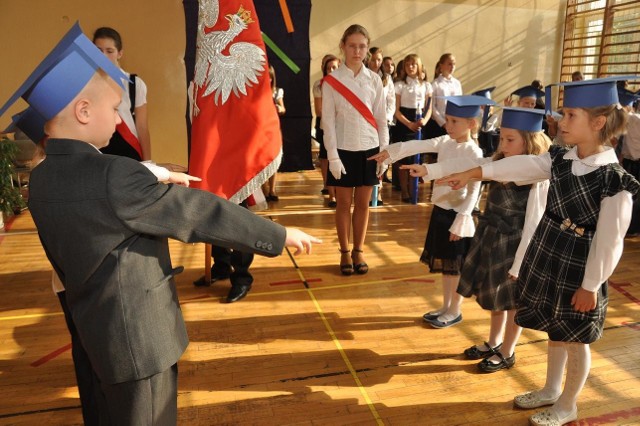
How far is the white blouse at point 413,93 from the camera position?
237 inches

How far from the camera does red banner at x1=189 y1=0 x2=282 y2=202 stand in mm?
2854

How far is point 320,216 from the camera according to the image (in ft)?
17.6

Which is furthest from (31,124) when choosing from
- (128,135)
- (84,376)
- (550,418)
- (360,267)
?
(360,267)

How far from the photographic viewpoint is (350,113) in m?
3.48

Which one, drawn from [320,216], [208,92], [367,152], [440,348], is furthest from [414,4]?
[440,348]

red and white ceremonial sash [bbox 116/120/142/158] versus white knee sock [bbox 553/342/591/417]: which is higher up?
red and white ceremonial sash [bbox 116/120/142/158]

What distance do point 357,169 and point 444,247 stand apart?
3.43 ft

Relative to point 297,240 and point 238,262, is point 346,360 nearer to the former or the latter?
point 238,262

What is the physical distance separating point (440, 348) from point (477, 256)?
60 cm

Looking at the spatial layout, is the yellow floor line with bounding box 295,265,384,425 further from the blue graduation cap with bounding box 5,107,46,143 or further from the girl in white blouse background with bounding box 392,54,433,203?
the girl in white blouse background with bounding box 392,54,433,203

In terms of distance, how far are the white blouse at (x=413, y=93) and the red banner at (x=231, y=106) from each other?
3.45 metres

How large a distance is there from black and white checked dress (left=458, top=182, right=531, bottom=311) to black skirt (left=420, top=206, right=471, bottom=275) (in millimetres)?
304

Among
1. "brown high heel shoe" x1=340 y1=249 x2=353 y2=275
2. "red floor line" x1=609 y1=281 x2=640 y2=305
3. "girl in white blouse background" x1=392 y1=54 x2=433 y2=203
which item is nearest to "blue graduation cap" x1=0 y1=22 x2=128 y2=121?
"brown high heel shoe" x1=340 y1=249 x2=353 y2=275

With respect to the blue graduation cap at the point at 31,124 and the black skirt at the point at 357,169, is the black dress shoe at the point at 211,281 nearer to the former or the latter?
the black skirt at the point at 357,169
